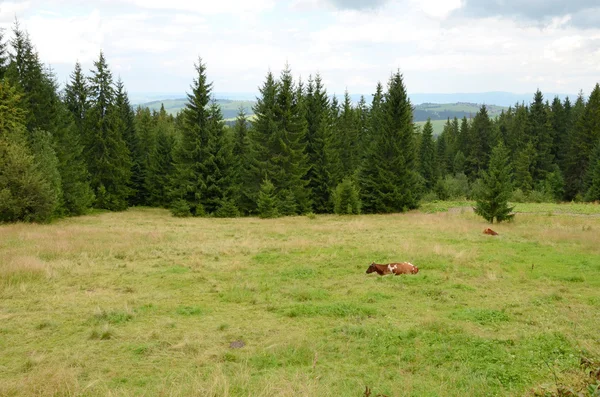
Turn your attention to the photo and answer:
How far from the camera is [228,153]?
3800cm

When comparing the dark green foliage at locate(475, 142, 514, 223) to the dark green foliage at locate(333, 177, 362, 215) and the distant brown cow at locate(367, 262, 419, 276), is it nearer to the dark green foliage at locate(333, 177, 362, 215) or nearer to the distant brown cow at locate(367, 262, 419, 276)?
the dark green foliage at locate(333, 177, 362, 215)

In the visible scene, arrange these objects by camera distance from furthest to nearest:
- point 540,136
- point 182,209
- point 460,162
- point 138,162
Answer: point 460,162 → point 540,136 → point 138,162 → point 182,209

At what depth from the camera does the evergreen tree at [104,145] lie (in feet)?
132

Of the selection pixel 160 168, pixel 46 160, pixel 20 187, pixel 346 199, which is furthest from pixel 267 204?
pixel 160 168

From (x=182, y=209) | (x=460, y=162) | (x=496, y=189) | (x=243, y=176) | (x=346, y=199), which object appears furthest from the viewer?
(x=460, y=162)

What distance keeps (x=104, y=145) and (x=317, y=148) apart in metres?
21.9

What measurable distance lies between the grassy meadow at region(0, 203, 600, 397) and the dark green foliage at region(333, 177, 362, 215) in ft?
57.1

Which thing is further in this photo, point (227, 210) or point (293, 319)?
point (227, 210)

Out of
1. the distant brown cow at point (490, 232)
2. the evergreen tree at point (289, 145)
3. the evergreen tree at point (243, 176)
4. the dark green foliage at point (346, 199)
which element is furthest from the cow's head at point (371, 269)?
the evergreen tree at point (243, 176)

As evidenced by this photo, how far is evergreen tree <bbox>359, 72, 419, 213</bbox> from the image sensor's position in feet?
125

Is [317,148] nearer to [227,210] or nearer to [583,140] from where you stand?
[227,210]

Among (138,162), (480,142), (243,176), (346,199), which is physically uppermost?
(480,142)

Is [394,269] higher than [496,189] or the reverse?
the reverse

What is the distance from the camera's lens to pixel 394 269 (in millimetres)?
12680
